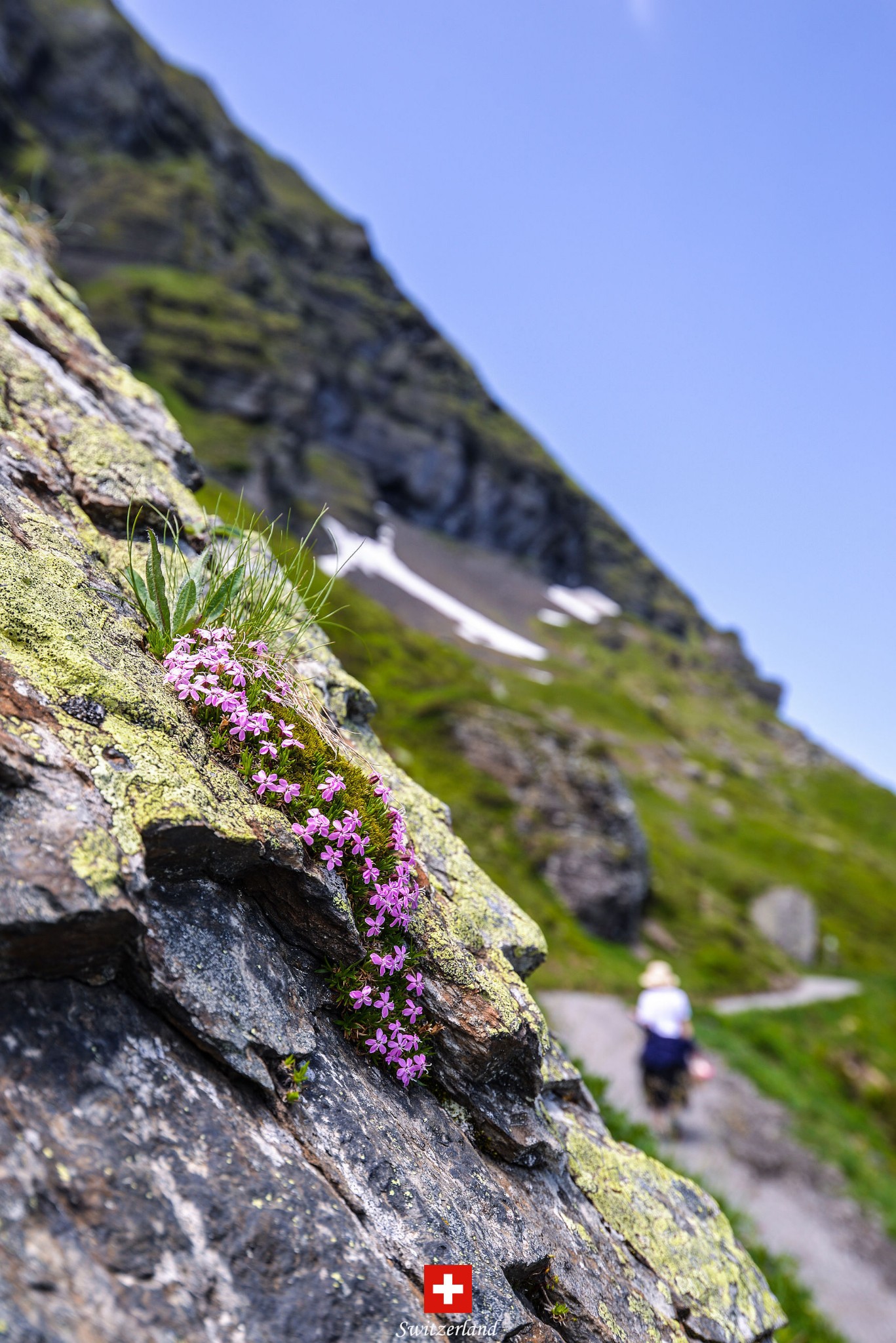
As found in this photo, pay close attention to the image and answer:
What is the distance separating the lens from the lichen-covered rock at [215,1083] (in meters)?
2.79

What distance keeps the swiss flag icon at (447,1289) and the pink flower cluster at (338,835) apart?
0.98 m

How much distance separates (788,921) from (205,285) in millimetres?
139206

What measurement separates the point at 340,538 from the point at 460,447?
2859 inches

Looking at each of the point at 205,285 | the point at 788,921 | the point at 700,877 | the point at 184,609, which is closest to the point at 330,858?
the point at 184,609

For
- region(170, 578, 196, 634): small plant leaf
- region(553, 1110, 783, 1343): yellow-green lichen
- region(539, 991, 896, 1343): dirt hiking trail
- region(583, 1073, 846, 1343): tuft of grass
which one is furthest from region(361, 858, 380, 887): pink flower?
region(539, 991, 896, 1343): dirt hiking trail

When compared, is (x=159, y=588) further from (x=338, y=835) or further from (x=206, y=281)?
(x=206, y=281)

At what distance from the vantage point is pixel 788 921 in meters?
43.2

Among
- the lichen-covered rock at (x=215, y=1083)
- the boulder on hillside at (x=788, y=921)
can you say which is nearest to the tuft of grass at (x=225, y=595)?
the lichen-covered rock at (x=215, y=1083)

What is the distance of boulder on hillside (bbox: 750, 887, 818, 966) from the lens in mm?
42344

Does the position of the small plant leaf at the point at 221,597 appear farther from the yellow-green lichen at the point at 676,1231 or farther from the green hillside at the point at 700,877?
the yellow-green lichen at the point at 676,1231

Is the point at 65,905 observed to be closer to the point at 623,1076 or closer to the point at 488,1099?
the point at 488,1099

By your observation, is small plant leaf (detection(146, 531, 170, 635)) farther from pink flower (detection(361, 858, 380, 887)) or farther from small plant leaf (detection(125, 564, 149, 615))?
pink flower (detection(361, 858, 380, 887))

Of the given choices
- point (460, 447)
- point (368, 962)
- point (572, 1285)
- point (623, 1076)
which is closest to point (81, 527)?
point (368, 962)

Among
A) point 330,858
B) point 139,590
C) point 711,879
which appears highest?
point 139,590
